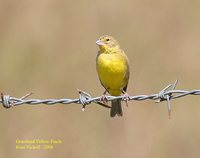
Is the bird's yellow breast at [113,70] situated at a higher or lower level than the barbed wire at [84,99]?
higher

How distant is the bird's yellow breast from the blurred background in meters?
1.13

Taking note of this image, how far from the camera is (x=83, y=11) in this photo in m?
13.5

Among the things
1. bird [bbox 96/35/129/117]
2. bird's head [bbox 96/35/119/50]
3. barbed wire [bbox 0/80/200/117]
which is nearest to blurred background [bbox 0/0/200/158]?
bird [bbox 96/35/129/117]

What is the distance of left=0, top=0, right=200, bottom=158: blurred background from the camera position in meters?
10.3

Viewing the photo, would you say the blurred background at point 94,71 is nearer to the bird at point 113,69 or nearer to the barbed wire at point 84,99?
the bird at point 113,69

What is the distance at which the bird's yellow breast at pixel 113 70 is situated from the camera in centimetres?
919

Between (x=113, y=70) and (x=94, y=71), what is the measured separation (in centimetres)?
246

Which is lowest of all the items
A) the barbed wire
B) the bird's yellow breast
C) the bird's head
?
the barbed wire

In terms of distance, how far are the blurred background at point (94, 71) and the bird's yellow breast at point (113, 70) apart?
1.13 metres

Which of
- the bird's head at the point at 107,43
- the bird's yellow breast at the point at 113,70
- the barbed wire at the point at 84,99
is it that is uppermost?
the bird's head at the point at 107,43

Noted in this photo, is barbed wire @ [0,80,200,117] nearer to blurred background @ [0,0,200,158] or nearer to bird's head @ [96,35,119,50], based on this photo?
bird's head @ [96,35,119,50]

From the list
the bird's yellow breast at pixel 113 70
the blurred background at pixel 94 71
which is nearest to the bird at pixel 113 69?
the bird's yellow breast at pixel 113 70

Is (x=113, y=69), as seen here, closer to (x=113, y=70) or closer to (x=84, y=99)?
(x=113, y=70)

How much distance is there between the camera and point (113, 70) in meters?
9.20
